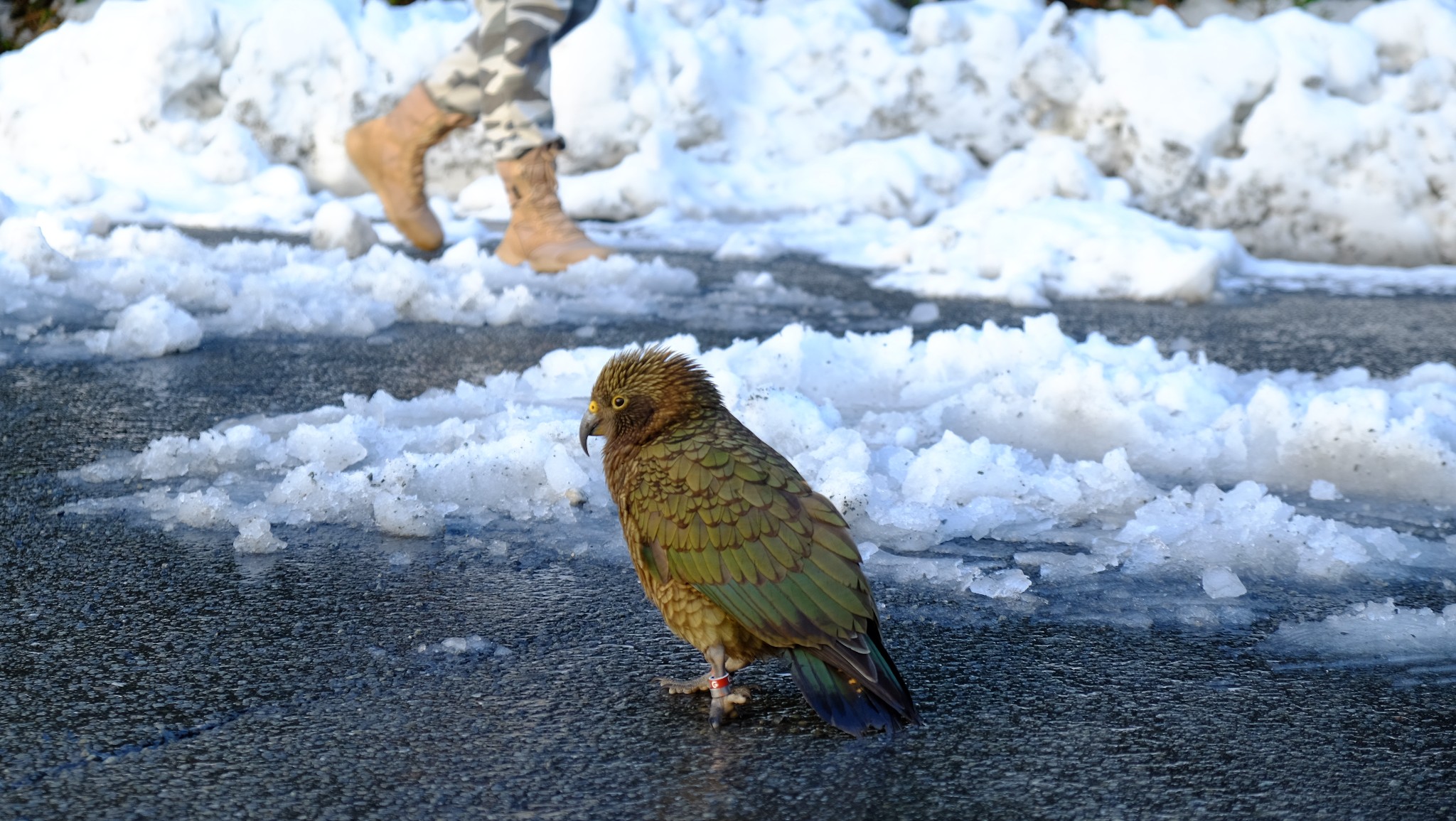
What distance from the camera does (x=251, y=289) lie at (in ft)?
17.9

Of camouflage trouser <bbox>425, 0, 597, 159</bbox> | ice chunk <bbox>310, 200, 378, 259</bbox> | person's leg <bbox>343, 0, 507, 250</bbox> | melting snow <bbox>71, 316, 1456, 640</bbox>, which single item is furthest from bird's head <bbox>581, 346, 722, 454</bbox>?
ice chunk <bbox>310, 200, 378, 259</bbox>

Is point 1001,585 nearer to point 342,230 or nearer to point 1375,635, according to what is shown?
point 1375,635

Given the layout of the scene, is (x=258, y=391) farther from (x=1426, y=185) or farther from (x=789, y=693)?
(x=1426, y=185)

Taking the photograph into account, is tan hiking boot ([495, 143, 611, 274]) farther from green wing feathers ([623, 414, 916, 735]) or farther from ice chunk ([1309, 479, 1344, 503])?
green wing feathers ([623, 414, 916, 735])

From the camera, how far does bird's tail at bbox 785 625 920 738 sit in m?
2.08

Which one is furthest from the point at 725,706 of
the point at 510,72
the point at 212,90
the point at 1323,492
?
the point at 212,90

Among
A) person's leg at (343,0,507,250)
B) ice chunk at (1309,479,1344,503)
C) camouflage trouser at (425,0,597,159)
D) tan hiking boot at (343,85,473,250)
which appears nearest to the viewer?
ice chunk at (1309,479,1344,503)

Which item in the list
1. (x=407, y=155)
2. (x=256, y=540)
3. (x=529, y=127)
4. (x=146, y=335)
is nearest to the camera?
(x=256, y=540)

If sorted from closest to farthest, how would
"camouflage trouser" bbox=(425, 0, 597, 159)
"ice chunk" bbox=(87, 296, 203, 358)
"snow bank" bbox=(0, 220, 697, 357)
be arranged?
"ice chunk" bbox=(87, 296, 203, 358) < "snow bank" bbox=(0, 220, 697, 357) < "camouflage trouser" bbox=(425, 0, 597, 159)

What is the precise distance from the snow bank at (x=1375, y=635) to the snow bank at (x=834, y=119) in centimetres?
481

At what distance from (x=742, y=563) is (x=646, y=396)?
0.38 meters

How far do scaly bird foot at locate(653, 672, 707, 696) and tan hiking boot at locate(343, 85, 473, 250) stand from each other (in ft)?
15.2

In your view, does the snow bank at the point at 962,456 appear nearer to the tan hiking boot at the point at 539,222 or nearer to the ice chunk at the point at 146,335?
the ice chunk at the point at 146,335

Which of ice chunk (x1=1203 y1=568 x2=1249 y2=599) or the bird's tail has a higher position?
the bird's tail
